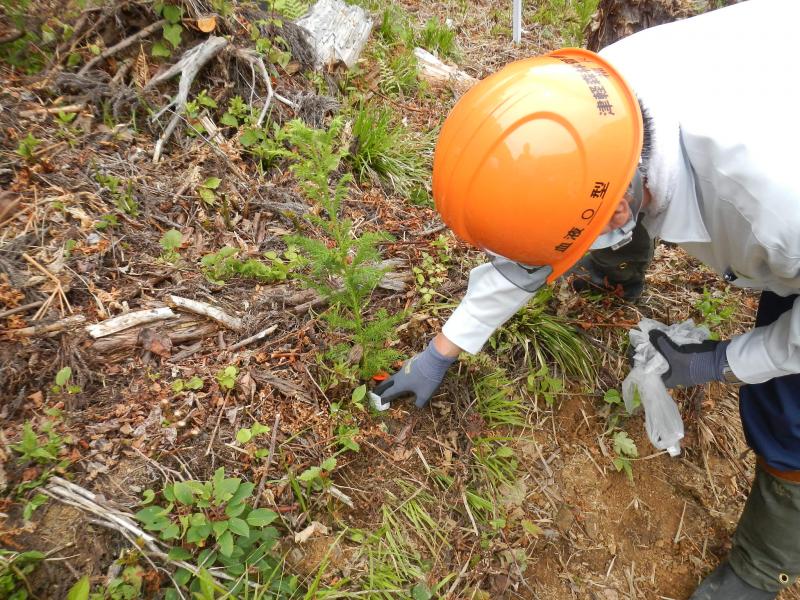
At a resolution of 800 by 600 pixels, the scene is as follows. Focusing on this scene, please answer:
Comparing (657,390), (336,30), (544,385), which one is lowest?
(544,385)

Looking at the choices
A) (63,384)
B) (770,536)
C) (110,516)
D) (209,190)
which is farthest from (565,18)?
(110,516)

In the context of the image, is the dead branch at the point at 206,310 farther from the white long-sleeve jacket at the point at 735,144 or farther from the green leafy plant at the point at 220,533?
the white long-sleeve jacket at the point at 735,144

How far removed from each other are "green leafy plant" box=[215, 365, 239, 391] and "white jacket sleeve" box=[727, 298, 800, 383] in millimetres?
2136

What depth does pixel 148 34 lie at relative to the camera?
3.07 meters

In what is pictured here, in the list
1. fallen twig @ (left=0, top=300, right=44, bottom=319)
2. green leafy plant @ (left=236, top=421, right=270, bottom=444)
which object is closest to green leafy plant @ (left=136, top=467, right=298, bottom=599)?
green leafy plant @ (left=236, top=421, right=270, bottom=444)

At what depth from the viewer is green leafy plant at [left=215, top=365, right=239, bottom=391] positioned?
2.18 m

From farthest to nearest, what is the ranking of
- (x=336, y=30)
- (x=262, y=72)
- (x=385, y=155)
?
1. (x=336, y=30)
2. (x=385, y=155)
3. (x=262, y=72)

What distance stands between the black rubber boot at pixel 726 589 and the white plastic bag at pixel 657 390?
564mm

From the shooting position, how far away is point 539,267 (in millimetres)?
2037

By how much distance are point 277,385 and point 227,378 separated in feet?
0.73

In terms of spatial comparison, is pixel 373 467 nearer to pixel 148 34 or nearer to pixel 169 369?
pixel 169 369

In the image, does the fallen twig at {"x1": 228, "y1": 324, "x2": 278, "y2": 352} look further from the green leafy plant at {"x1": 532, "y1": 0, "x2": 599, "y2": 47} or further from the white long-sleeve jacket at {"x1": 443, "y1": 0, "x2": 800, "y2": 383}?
the green leafy plant at {"x1": 532, "y1": 0, "x2": 599, "y2": 47}

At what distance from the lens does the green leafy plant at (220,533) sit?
1737 mm

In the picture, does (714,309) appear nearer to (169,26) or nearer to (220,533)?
(220,533)
